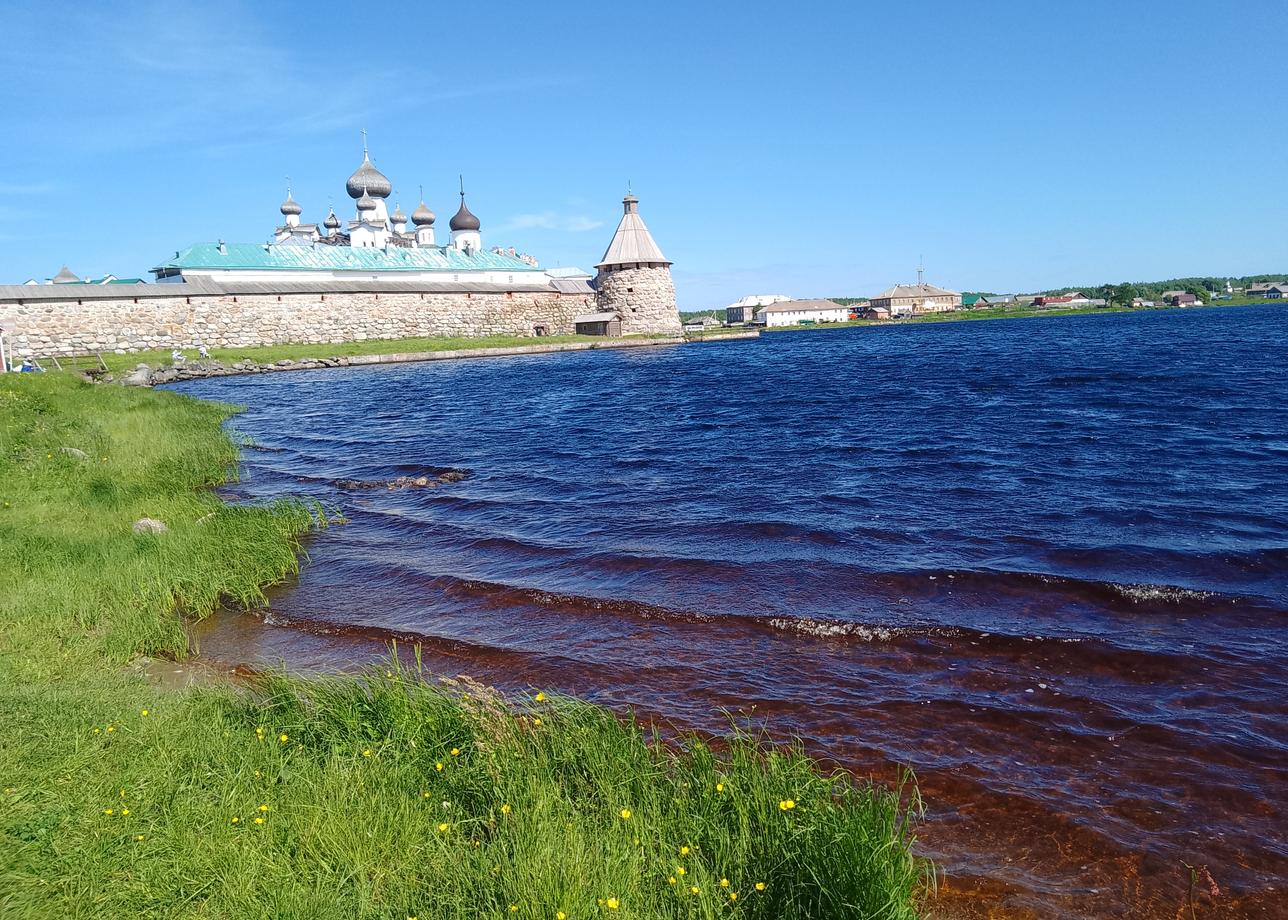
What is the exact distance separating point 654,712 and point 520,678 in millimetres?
1259

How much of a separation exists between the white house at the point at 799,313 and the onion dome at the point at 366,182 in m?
71.6

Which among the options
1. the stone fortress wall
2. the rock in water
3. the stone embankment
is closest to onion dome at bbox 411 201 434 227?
the stone fortress wall

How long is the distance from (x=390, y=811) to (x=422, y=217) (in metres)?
75.9

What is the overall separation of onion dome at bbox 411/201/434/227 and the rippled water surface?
5910 centimetres

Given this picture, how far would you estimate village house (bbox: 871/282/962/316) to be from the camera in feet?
461

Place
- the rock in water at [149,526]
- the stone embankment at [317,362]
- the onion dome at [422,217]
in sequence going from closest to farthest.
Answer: the rock in water at [149,526], the stone embankment at [317,362], the onion dome at [422,217]

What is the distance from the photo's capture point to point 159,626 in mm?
6945

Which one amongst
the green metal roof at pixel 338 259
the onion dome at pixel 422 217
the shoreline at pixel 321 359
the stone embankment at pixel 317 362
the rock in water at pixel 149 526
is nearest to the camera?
the rock in water at pixel 149 526

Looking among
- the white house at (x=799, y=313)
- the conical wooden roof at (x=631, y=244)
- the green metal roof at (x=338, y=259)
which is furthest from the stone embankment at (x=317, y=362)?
the white house at (x=799, y=313)

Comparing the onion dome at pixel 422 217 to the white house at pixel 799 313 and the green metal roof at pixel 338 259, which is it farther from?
the white house at pixel 799 313

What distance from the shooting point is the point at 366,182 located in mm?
70125

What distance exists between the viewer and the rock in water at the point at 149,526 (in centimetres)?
912

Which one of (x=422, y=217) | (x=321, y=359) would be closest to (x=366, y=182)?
(x=422, y=217)

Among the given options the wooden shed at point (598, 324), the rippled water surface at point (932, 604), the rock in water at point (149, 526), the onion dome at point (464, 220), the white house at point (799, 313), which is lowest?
the rippled water surface at point (932, 604)
